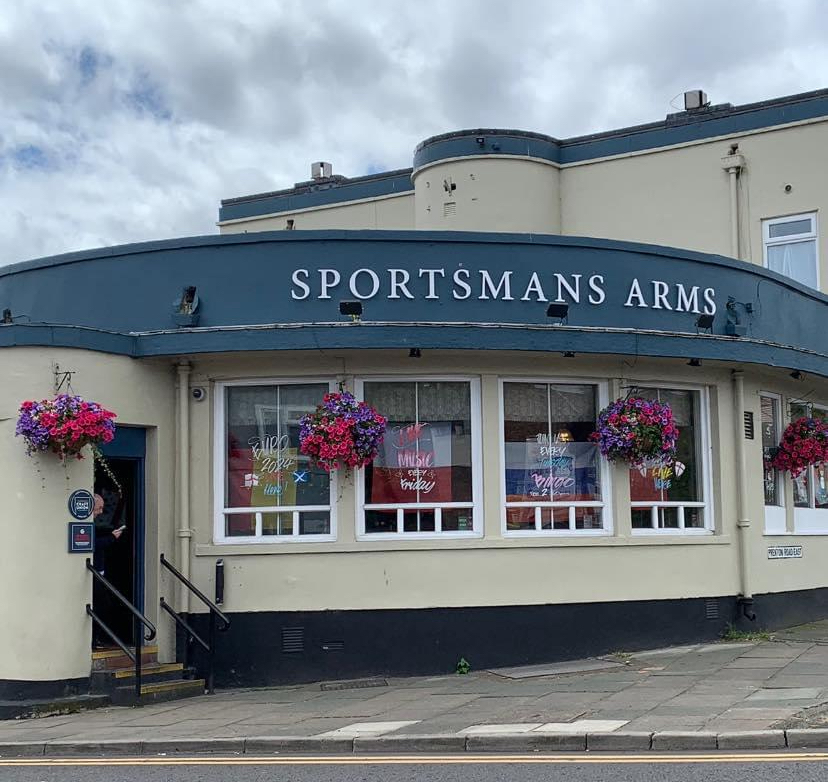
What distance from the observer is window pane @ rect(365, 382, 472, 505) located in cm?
1301

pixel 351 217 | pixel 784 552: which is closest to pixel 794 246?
pixel 784 552

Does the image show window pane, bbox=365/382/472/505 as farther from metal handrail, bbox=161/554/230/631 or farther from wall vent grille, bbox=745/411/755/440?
wall vent grille, bbox=745/411/755/440

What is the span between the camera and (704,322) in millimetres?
13789

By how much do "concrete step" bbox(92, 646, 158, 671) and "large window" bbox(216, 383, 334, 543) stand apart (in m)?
1.38

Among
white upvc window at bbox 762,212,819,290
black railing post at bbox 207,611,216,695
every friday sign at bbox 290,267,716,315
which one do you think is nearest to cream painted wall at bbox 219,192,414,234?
white upvc window at bbox 762,212,819,290

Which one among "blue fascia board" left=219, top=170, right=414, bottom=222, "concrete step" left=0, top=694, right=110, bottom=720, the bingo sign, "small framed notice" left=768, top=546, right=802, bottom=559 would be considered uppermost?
"blue fascia board" left=219, top=170, right=414, bottom=222

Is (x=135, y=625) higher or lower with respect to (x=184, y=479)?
lower

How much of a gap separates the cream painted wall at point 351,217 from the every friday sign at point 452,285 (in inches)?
361

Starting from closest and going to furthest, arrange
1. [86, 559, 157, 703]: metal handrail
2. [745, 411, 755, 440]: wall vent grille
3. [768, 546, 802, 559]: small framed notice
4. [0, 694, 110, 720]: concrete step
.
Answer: [0, 694, 110, 720]: concrete step
[86, 559, 157, 703]: metal handrail
[745, 411, 755, 440]: wall vent grille
[768, 546, 802, 559]: small framed notice

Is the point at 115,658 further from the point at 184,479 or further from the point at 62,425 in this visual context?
the point at 62,425

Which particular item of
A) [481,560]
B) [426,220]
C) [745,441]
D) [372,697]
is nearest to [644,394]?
[745,441]

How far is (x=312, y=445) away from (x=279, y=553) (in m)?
1.22

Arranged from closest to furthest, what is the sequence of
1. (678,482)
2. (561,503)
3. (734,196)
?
(561,503) < (678,482) < (734,196)

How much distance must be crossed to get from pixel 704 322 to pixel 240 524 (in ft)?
18.9
